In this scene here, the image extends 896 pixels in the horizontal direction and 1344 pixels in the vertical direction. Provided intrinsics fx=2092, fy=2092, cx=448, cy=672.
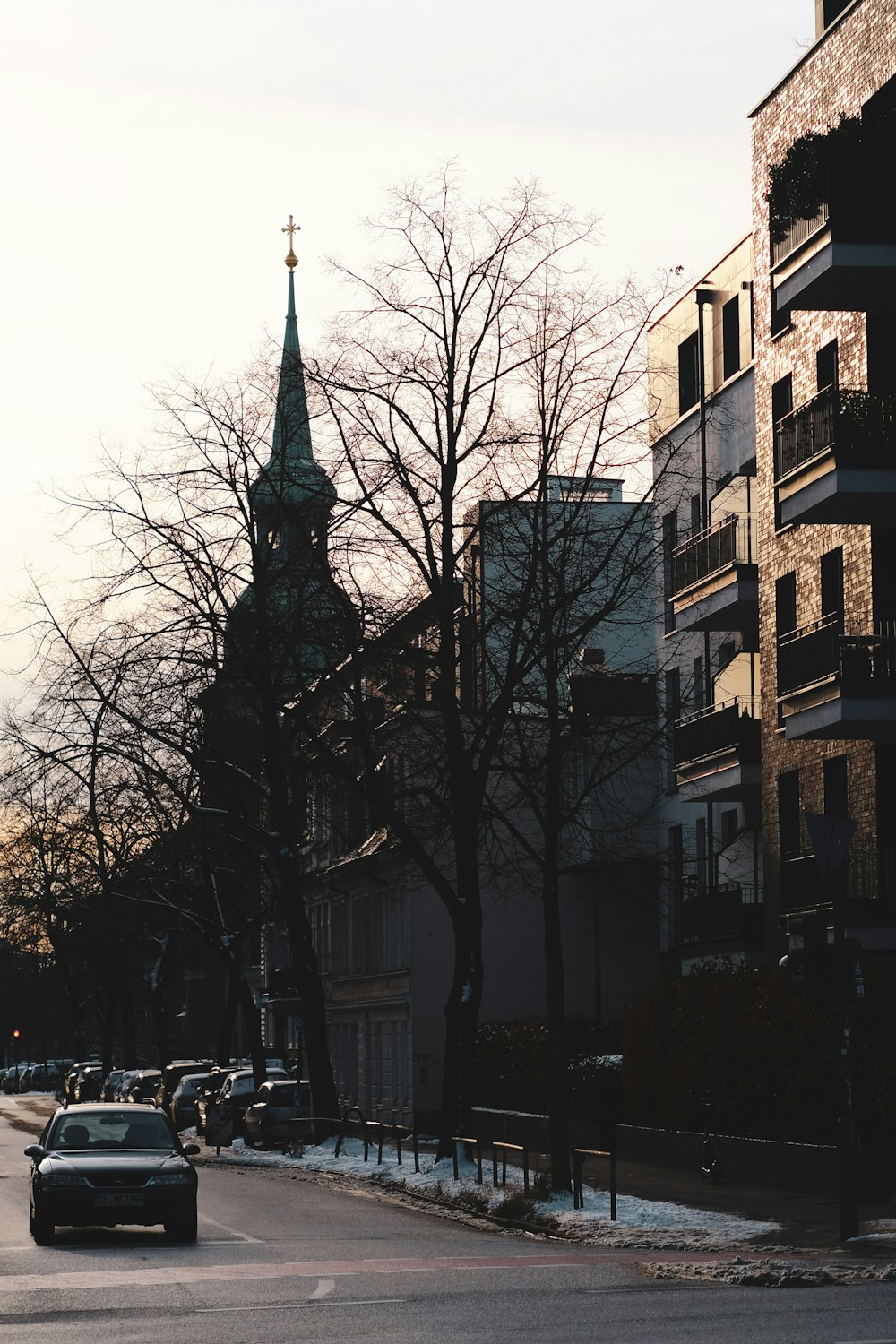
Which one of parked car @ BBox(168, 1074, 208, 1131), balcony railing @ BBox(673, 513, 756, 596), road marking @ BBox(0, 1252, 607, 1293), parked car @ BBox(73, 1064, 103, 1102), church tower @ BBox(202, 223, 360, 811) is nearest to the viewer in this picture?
road marking @ BBox(0, 1252, 607, 1293)

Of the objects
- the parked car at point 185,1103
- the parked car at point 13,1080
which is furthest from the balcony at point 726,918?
the parked car at point 13,1080

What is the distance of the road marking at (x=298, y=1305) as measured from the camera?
14633mm

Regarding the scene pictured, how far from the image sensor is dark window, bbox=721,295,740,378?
39.7 m

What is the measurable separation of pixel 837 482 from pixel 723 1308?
1743 cm

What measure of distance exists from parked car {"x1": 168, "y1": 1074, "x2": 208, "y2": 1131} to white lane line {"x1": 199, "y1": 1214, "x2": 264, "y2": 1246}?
2847 centimetres

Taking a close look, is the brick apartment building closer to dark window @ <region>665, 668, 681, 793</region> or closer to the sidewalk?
dark window @ <region>665, 668, 681, 793</region>

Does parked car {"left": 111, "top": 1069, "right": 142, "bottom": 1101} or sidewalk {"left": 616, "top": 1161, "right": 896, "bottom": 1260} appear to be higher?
sidewalk {"left": 616, "top": 1161, "right": 896, "bottom": 1260}

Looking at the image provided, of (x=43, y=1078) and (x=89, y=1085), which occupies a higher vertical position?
(x=89, y=1085)

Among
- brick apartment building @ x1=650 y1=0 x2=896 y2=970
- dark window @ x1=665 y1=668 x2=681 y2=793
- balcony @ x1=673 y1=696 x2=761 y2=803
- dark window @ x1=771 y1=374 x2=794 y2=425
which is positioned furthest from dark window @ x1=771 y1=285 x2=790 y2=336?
dark window @ x1=665 y1=668 x2=681 y2=793

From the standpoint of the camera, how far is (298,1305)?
594 inches

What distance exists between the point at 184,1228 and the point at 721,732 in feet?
60.3

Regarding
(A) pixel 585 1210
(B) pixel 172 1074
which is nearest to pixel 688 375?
(A) pixel 585 1210

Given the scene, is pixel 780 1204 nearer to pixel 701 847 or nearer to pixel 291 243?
pixel 701 847

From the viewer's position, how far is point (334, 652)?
34688 mm
